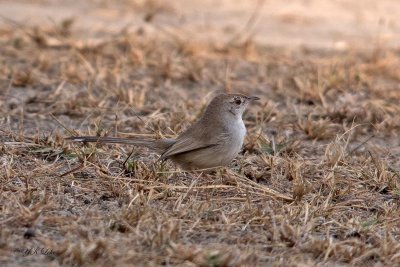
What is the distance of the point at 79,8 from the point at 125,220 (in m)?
7.82

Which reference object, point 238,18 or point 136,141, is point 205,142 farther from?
point 238,18

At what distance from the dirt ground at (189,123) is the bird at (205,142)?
11 centimetres

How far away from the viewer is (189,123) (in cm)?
769

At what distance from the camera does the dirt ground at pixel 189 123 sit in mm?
5055

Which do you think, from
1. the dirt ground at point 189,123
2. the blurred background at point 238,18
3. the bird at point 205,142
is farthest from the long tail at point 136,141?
the blurred background at point 238,18

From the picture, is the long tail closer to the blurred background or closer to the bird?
the bird

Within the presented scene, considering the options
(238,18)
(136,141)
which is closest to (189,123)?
(136,141)

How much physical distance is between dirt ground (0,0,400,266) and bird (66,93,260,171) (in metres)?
0.11

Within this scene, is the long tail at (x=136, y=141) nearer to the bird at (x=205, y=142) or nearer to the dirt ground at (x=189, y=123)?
the bird at (x=205, y=142)

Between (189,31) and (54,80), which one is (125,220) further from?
(189,31)

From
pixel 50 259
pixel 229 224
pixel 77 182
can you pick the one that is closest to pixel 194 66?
pixel 77 182

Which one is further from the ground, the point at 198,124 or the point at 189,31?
the point at 198,124

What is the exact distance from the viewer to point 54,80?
8.87 meters

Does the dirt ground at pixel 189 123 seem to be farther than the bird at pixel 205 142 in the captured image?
No
